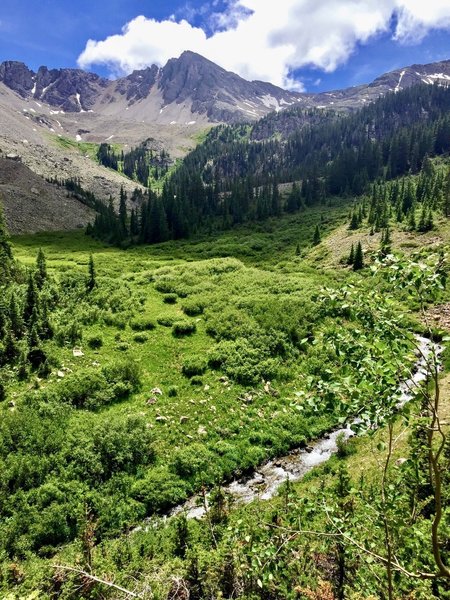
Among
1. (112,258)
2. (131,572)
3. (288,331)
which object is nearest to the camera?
(131,572)

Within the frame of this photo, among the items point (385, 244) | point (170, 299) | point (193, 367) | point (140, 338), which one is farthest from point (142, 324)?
point (385, 244)

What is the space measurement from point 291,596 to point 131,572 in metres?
5.52

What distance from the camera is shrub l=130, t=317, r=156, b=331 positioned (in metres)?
35.2

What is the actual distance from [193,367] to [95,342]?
880 cm

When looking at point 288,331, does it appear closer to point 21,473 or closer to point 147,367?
point 147,367

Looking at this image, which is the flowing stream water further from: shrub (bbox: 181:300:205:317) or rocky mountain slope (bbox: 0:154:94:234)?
rocky mountain slope (bbox: 0:154:94:234)

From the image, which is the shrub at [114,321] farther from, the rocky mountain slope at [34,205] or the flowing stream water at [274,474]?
Answer: the rocky mountain slope at [34,205]

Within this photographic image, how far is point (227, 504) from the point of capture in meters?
16.8

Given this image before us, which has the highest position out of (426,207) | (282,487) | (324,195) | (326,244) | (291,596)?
(324,195)

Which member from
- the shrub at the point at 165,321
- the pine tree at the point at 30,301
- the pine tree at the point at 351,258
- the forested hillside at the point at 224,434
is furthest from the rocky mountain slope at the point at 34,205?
the pine tree at the point at 351,258

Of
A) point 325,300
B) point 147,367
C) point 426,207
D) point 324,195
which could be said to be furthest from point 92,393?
point 324,195

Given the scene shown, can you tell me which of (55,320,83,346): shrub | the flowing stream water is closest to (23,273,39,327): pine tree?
(55,320,83,346): shrub

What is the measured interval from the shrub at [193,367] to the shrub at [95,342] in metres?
7.52

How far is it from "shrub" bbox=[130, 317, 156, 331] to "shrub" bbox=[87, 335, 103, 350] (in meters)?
4.36
